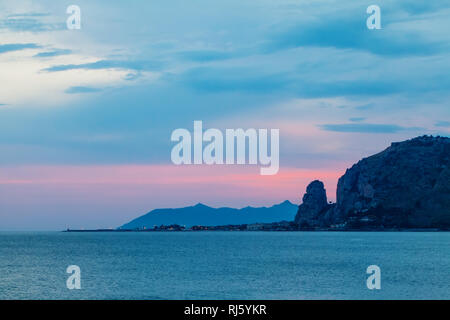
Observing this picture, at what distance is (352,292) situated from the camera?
251ft

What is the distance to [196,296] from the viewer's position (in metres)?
71.6

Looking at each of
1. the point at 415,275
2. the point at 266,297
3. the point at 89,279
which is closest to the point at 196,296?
the point at 266,297

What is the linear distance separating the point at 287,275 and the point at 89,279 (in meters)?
30.7

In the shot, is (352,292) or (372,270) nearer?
(352,292)
